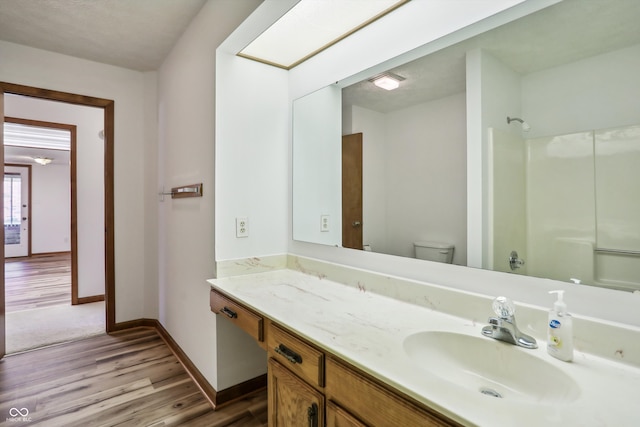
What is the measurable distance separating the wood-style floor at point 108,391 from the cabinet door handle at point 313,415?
0.93 metres

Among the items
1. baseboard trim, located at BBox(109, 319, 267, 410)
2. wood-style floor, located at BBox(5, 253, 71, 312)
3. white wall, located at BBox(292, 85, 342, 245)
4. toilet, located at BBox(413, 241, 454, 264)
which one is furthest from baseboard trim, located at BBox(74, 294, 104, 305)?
toilet, located at BBox(413, 241, 454, 264)

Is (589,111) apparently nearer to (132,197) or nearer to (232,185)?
(232,185)

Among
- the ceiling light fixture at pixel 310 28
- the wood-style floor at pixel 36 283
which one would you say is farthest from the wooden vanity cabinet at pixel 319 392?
the wood-style floor at pixel 36 283

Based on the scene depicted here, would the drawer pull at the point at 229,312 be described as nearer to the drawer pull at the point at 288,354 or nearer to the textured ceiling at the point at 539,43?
the drawer pull at the point at 288,354

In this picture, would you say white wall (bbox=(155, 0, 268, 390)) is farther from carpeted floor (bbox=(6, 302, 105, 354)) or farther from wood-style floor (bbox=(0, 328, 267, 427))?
carpeted floor (bbox=(6, 302, 105, 354))

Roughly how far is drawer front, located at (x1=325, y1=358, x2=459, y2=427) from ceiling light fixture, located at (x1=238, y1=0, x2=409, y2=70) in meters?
1.49

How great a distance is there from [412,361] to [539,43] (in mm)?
1104

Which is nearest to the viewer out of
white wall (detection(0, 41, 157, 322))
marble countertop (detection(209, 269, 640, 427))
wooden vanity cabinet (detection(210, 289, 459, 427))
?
marble countertop (detection(209, 269, 640, 427))

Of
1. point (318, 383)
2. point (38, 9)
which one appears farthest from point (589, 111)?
point (38, 9)

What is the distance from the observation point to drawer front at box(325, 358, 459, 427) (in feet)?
2.30

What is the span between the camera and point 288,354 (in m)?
1.12

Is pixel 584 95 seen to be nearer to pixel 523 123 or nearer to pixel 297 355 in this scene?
pixel 523 123

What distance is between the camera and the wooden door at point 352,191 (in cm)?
167

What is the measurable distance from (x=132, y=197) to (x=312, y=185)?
216 cm
